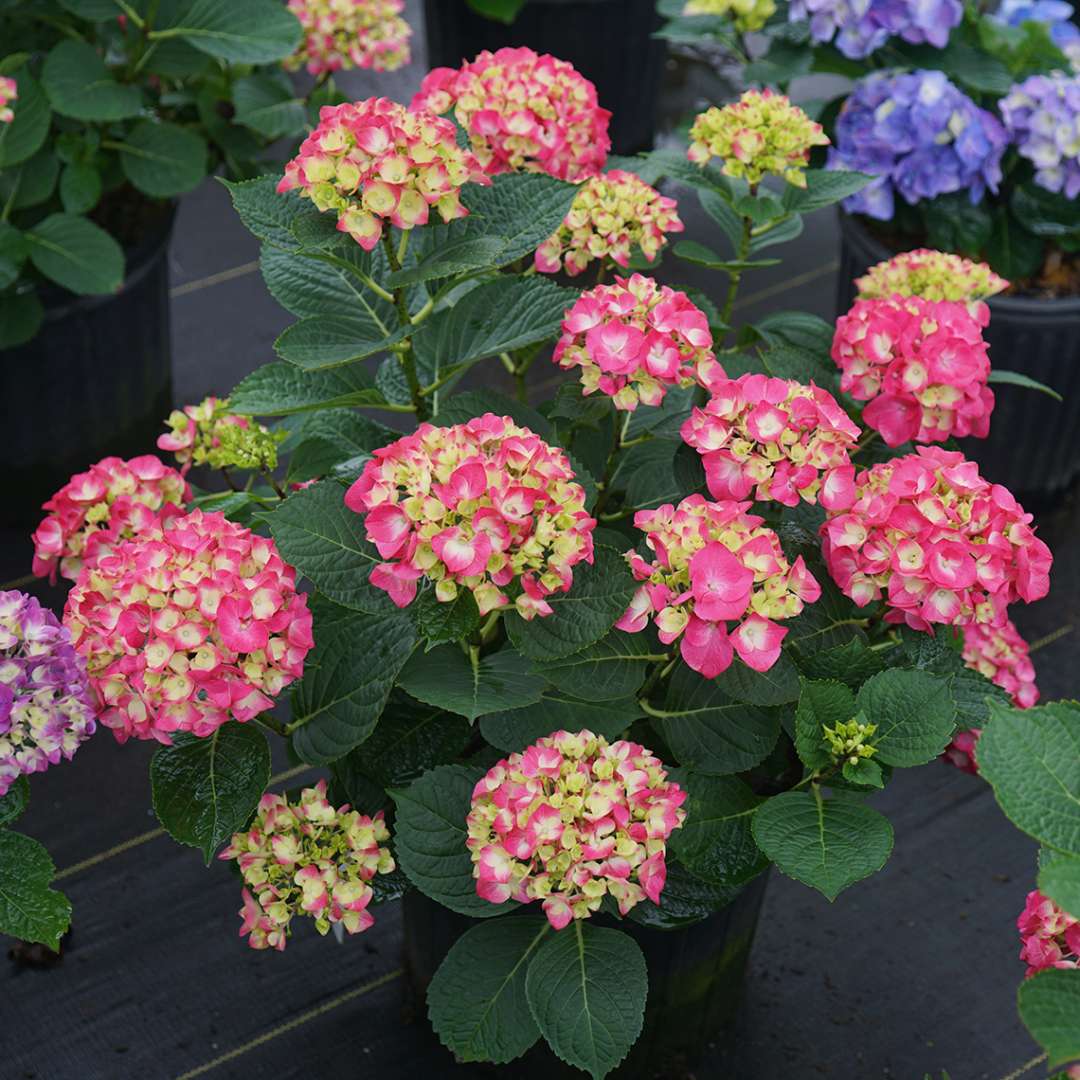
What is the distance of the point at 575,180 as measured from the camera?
1430mm

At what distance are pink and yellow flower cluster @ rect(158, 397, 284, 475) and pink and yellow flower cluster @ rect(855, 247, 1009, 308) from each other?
587 mm

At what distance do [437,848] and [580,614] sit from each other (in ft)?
0.74

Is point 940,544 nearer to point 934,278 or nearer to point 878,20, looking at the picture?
point 934,278

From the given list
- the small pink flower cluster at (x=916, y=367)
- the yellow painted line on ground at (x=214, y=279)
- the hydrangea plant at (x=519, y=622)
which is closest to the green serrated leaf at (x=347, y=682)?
the hydrangea plant at (x=519, y=622)

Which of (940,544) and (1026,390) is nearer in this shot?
(940,544)

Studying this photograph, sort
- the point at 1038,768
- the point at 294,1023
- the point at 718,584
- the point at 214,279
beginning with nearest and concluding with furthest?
the point at 1038,768 → the point at 718,584 → the point at 294,1023 → the point at 214,279

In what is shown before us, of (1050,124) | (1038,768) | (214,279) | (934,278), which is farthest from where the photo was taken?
(214,279)

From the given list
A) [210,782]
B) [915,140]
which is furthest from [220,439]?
[915,140]

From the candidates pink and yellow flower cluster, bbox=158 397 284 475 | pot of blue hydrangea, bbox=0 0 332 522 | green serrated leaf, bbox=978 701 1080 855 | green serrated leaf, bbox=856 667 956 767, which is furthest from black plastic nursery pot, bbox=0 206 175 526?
green serrated leaf, bbox=978 701 1080 855

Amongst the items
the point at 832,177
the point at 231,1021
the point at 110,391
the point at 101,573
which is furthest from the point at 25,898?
the point at 110,391

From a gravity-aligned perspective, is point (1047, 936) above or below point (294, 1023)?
above

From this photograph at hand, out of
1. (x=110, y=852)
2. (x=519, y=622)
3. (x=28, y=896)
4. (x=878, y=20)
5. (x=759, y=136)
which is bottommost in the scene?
(x=110, y=852)

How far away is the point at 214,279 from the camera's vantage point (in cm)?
275

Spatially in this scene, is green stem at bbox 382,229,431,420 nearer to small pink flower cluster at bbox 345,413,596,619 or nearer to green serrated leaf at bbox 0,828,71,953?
small pink flower cluster at bbox 345,413,596,619
